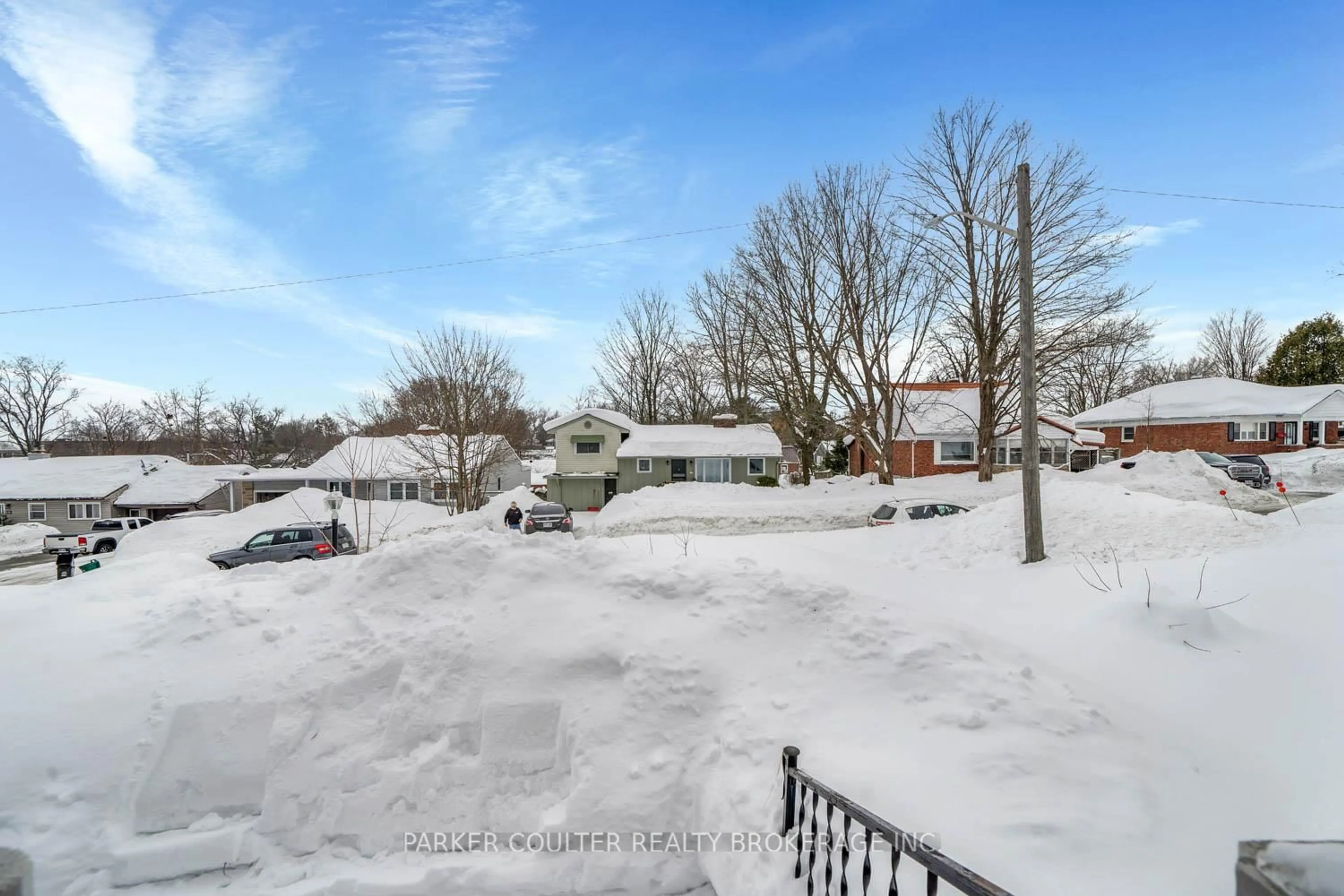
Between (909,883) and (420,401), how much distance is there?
→ 80.3 feet

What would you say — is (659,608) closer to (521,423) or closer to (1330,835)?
(1330,835)

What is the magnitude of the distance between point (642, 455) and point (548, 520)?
28.9 ft

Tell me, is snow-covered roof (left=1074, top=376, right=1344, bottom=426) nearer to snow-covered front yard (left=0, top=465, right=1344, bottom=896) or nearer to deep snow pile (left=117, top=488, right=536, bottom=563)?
snow-covered front yard (left=0, top=465, right=1344, bottom=896)

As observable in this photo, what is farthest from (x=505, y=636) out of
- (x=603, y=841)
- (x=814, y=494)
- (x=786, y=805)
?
(x=814, y=494)

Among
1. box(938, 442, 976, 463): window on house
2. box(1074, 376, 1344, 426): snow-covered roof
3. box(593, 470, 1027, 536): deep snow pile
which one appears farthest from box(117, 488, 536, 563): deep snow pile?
box(1074, 376, 1344, 426): snow-covered roof

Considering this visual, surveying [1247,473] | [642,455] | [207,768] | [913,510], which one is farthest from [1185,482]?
[207,768]

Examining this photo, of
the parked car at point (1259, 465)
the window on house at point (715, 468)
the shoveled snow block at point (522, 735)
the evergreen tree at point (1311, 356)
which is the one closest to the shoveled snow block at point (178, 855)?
the shoveled snow block at point (522, 735)

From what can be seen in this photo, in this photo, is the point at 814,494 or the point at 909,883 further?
the point at 814,494

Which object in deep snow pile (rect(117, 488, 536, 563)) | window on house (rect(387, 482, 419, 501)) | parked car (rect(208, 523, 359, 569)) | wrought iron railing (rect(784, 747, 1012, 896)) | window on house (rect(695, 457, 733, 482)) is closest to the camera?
wrought iron railing (rect(784, 747, 1012, 896))

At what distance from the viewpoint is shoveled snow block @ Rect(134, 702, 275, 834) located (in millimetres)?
4246

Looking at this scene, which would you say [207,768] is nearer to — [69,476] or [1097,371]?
[69,476]

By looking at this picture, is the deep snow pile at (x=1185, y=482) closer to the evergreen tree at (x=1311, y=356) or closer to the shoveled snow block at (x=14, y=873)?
the shoveled snow block at (x=14, y=873)

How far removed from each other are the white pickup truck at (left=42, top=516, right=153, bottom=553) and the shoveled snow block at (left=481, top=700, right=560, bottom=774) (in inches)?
1152

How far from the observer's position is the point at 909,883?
2.99 meters
